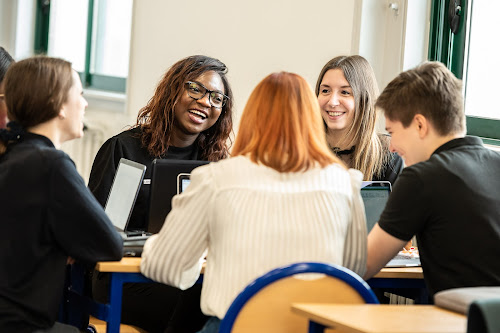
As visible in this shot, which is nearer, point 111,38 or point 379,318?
point 379,318

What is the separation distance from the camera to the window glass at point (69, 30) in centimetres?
600

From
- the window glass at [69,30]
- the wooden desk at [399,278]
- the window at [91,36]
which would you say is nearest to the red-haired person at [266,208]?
the wooden desk at [399,278]

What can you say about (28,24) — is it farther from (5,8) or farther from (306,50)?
(306,50)

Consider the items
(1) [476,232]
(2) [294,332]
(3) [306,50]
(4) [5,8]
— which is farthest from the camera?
(4) [5,8]

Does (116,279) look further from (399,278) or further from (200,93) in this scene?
(200,93)

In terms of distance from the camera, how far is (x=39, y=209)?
2088 mm

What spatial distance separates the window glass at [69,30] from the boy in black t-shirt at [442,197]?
4.23 metres

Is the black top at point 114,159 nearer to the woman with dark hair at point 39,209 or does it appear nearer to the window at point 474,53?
the woman with dark hair at point 39,209

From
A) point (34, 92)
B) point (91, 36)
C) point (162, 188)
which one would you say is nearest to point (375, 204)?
point (162, 188)

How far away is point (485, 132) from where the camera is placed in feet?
12.3

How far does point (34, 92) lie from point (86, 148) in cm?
362

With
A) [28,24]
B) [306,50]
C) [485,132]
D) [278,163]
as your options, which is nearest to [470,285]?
[278,163]

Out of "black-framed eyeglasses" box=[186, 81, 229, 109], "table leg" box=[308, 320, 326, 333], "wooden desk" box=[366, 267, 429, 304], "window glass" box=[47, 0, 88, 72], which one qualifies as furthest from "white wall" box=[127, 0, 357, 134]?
"table leg" box=[308, 320, 326, 333]

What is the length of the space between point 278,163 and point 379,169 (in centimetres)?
130
